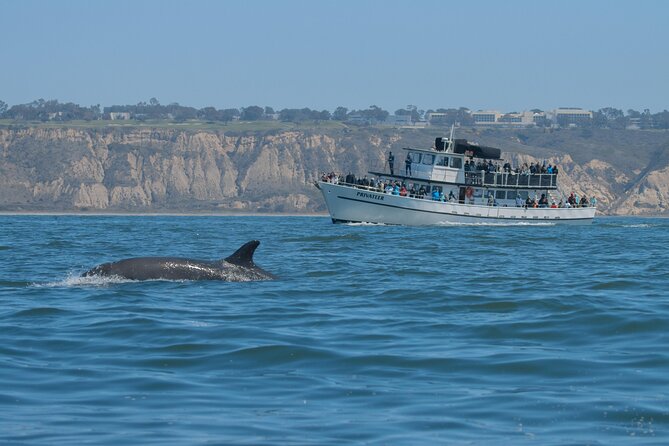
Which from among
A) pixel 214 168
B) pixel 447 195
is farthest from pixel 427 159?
pixel 214 168

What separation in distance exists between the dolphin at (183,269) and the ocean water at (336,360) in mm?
358

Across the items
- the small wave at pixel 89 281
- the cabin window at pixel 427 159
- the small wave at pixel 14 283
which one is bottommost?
the small wave at pixel 14 283

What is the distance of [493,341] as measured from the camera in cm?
1532

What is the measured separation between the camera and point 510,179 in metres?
74.6

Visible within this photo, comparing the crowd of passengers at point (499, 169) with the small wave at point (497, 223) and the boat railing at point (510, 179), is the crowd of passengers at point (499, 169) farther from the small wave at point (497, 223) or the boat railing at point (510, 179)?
the small wave at point (497, 223)

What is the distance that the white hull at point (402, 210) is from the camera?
69562 mm

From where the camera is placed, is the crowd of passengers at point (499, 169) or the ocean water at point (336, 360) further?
the crowd of passengers at point (499, 169)

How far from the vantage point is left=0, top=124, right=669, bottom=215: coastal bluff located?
142875mm

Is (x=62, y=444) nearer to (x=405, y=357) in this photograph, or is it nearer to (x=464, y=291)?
(x=405, y=357)

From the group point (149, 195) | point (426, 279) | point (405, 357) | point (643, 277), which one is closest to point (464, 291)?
point (426, 279)

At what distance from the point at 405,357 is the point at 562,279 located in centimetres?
1194

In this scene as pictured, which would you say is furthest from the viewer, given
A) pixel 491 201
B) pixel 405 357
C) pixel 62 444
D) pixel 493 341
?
pixel 491 201

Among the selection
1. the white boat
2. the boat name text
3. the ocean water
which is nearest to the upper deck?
the white boat

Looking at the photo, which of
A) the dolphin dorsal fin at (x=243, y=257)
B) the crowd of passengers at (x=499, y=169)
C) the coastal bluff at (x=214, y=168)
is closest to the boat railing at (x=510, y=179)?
the crowd of passengers at (x=499, y=169)
